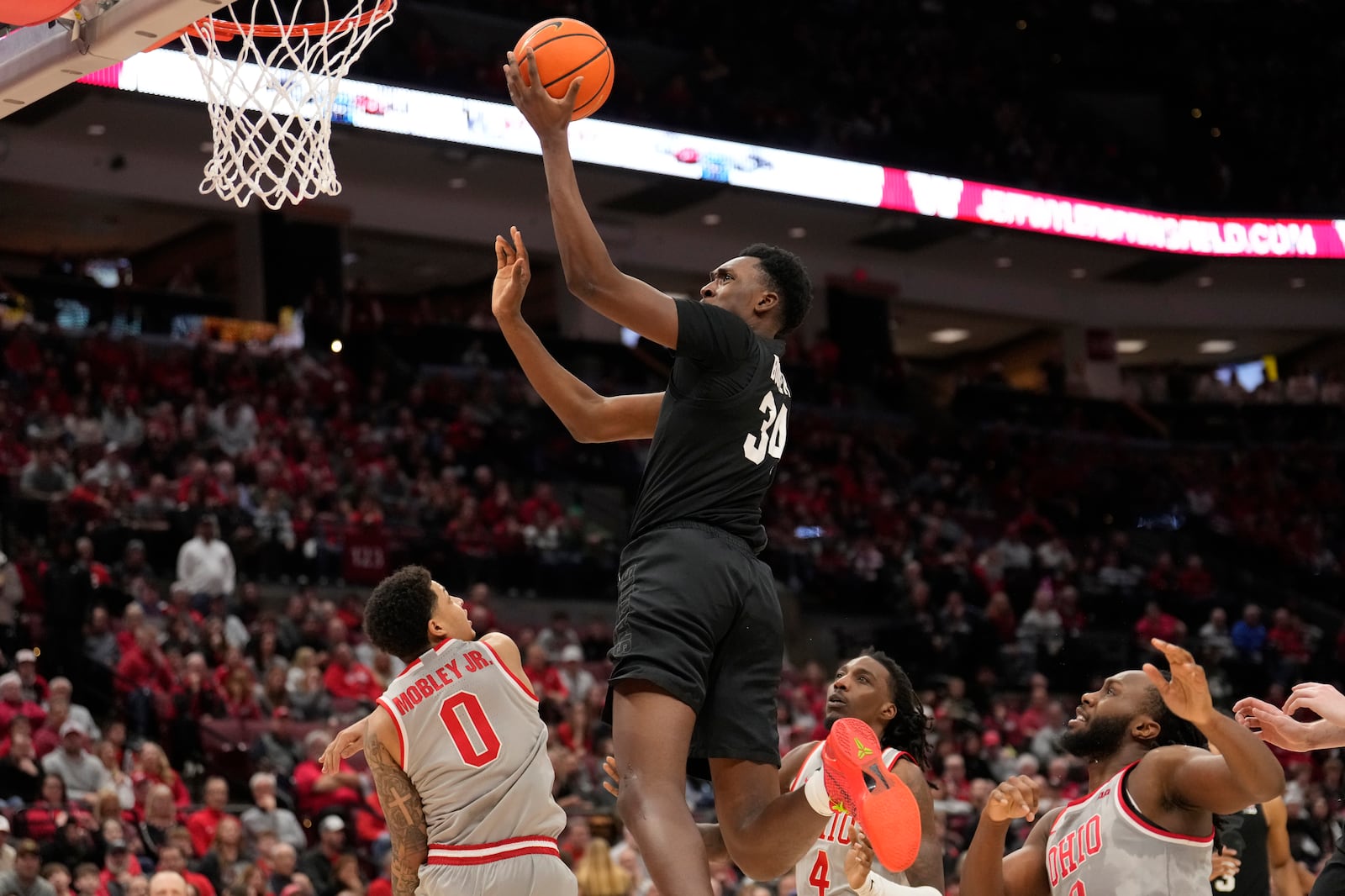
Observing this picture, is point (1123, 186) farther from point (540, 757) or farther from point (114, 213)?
point (540, 757)

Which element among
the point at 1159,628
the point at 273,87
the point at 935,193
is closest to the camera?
the point at 273,87

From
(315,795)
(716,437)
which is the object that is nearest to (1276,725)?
(716,437)

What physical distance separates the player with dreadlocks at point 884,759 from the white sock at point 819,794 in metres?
0.63

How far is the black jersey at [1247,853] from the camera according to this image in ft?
20.1

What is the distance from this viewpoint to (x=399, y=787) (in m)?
4.85

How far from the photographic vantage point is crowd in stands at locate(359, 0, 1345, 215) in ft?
70.2

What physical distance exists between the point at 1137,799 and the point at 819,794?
1.11m

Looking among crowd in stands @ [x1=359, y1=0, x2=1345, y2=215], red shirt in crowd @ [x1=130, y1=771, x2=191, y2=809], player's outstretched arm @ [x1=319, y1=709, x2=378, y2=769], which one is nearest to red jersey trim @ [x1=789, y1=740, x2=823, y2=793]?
player's outstretched arm @ [x1=319, y1=709, x2=378, y2=769]

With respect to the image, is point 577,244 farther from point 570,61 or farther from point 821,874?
point 821,874

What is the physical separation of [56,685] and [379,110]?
8.86 m

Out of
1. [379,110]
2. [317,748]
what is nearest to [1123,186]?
[379,110]

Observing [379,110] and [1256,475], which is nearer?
[379,110]

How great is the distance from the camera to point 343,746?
4852mm

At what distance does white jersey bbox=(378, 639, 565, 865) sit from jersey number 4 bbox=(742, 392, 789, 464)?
1.34 meters
